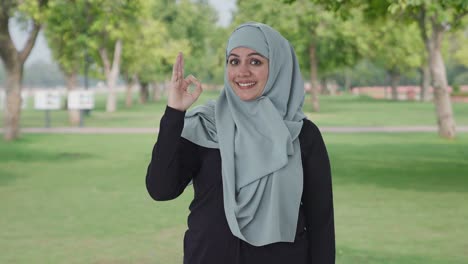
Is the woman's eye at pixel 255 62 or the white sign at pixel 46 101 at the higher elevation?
the woman's eye at pixel 255 62

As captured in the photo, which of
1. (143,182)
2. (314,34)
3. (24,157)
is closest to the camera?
(143,182)

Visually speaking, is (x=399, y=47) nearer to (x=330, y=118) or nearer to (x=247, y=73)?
(x=330, y=118)

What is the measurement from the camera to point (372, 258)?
7.51 metres

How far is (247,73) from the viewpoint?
10.7 feet

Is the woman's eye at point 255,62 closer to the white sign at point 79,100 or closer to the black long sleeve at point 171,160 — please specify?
the black long sleeve at point 171,160

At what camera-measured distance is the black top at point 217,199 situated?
3.23 meters

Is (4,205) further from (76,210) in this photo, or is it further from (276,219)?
(276,219)

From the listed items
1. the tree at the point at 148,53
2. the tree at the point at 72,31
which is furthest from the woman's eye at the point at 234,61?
the tree at the point at 148,53

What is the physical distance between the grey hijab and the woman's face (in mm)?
26

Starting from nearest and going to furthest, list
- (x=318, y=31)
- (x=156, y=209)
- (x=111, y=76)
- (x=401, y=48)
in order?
(x=156, y=209)
(x=318, y=31)
(x=111, y=76)
(x=401, y=48)

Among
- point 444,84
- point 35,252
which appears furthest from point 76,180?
point 444,84

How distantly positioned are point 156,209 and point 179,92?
759 centimetres

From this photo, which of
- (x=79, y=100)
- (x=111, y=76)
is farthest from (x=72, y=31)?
(x=111, y=76)

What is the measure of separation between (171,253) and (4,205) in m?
4.10
